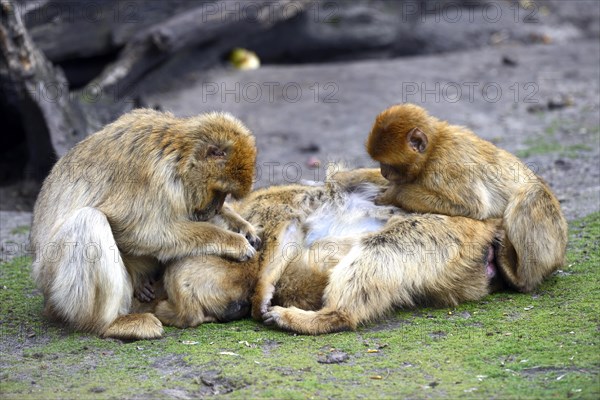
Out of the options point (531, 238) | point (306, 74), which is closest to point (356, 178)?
point (531, 238)

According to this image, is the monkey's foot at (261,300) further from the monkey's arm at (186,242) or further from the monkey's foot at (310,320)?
the monkey's arm at (186,242)

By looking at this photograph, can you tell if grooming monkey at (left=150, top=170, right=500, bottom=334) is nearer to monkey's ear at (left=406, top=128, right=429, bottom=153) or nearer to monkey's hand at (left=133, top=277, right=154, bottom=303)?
monkey's hand at (left=133, top=277, right=154, bottom=303)

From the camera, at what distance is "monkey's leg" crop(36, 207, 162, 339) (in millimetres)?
6133

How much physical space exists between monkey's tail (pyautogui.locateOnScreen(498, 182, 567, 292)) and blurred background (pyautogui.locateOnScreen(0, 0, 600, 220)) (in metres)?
2.09

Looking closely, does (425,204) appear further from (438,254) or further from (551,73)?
(551,73)

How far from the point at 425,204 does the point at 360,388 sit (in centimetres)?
194

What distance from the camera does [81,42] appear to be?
12.1 metres

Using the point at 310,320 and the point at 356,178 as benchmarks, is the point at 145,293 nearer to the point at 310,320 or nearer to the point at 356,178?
the point at 310,320

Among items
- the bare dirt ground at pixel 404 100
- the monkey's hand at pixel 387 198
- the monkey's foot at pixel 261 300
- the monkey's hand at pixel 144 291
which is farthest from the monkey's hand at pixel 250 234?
the bare dirt ground at pixel 404 100

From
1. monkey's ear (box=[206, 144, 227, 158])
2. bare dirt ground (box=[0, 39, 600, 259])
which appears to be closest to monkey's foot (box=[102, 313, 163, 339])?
monkey's ear (box=[206, 144, 227, 158])

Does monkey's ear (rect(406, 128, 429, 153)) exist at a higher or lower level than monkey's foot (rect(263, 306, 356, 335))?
higher

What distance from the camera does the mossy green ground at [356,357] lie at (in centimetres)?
515

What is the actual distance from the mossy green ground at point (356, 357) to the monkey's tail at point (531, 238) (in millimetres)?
185

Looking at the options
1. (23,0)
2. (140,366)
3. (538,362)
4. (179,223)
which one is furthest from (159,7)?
(538,362)
